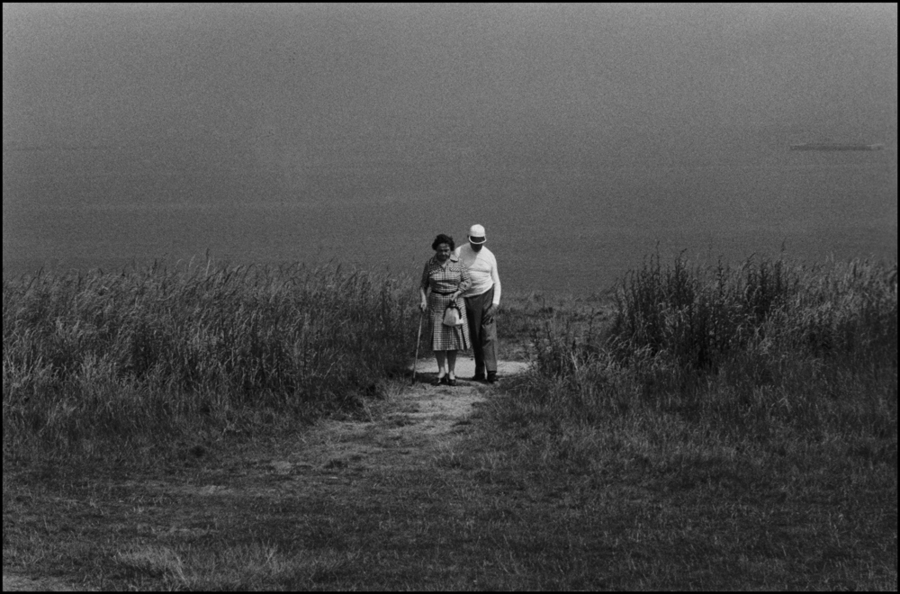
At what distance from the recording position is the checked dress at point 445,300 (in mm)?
12062

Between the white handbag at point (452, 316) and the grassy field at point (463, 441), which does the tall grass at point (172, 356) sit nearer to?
the grassy field at point (463, 441)

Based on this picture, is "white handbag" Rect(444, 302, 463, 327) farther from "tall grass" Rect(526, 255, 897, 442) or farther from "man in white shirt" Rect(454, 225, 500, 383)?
"tall grass" Rect(526, 255, 897, 442)

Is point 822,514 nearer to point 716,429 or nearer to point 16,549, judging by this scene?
point 716,429

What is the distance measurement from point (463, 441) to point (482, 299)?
263 cm

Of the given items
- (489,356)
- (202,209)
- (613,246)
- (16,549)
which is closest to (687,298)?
(489,356)

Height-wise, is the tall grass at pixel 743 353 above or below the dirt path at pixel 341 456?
above

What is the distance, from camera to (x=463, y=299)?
1223 cm

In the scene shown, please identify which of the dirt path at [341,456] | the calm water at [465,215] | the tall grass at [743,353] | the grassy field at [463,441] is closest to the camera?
the grassy field at [463,441]

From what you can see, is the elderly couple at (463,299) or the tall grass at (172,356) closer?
the tall grass at (172,356)

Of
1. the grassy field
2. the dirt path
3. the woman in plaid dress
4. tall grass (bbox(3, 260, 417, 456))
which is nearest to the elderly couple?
the woman in plaid dress

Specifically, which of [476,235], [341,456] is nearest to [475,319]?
[476,235]

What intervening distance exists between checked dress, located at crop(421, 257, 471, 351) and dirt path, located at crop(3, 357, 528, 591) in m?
0.46

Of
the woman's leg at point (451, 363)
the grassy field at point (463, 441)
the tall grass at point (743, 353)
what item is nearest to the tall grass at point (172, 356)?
the grassy field at point (463, 441)

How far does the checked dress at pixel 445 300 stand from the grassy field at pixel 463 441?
0.65 meters
